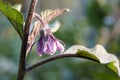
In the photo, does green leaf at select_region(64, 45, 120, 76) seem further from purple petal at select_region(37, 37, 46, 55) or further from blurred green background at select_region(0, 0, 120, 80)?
blurred green background at select_region(0, 0, 120, 80)

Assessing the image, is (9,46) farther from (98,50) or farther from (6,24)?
(98,50)

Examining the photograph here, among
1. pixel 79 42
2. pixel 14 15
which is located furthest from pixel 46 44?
pixel 79 42

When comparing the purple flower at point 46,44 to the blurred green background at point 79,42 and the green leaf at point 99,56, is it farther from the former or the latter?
the blurred green background at point 79,42

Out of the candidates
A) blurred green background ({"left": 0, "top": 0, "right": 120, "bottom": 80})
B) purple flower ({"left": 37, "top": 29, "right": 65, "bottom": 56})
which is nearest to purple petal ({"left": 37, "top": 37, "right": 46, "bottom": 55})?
purple flower ({"left": 37, "top": 29, "right": 65, "bottom": 56})

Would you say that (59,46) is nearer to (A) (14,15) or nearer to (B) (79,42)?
(A) (14,15)

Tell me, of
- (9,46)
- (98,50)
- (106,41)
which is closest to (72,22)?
(106,41)

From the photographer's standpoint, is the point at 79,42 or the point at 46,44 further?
the point at 79,42
